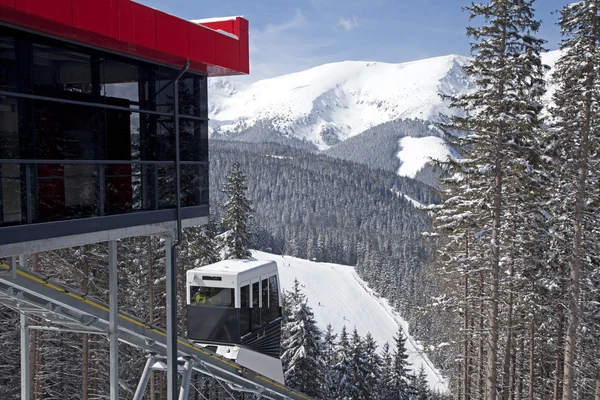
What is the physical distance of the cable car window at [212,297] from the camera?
49.0 feet

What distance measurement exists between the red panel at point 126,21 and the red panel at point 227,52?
7.23 ft

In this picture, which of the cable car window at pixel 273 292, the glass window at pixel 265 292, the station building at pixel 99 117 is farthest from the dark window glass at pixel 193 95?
the cable car window at pixel 273 292

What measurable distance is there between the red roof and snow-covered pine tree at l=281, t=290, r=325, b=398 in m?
20.1

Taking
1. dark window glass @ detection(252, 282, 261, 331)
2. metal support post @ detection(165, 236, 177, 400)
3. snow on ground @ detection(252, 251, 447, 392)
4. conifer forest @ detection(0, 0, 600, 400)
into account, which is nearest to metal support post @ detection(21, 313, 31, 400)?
metal support post @ detection(165, 236, 177, 400)

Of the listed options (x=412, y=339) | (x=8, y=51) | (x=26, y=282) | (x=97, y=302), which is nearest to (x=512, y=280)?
(x=97, y=302)

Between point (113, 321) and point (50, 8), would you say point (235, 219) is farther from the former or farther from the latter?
point (50, 8)

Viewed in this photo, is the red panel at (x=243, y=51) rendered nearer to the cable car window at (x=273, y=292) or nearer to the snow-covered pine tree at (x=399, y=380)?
the cable car window at (x=273, y=292)

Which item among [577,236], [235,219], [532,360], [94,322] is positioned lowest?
[532,360]

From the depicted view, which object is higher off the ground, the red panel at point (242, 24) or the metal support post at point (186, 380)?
the red panel at point (242, 24)

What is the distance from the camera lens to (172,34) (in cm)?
839

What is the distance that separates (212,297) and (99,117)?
27.5 ft

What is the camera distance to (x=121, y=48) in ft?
26.1

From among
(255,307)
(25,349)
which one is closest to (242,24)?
(25,349)

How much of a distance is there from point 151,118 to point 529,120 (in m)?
11.4
